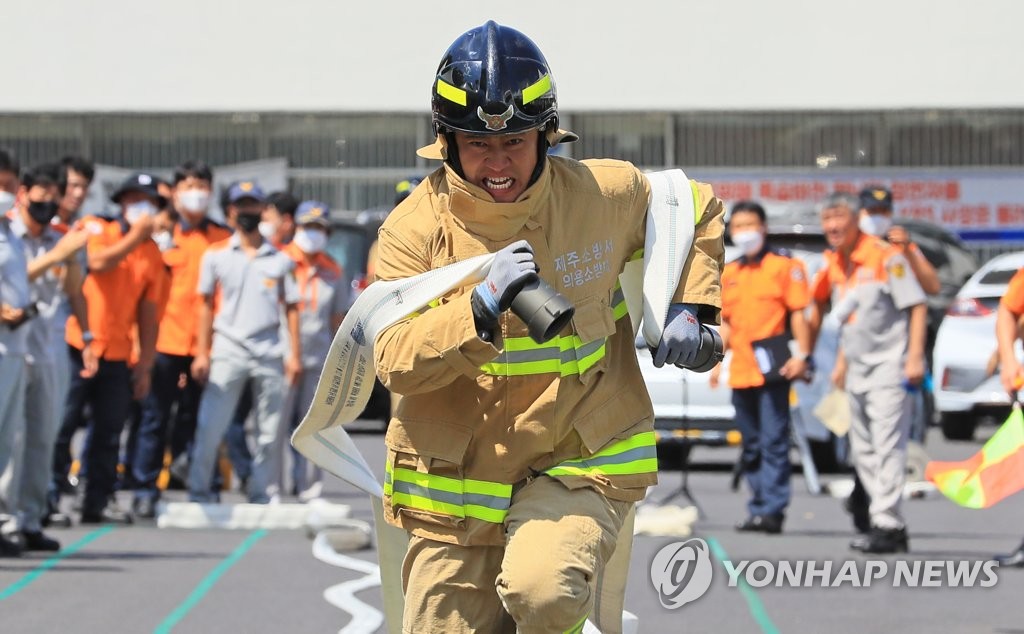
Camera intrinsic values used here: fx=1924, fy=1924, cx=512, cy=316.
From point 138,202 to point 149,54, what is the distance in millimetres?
19462

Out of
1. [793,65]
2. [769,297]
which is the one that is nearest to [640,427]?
[769,297]

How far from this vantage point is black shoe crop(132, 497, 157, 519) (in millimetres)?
12766

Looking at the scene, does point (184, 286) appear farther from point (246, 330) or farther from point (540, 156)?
point (540, 156)

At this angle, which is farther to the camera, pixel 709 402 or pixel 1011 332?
pixel 709 402

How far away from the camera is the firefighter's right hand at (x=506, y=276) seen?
4.43 meters

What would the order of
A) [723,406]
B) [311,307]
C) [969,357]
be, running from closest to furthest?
1. [311,307]
2. [723,406]
3. [969,357]

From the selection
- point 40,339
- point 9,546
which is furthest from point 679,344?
point 40,339

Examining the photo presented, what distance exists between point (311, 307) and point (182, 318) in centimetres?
106

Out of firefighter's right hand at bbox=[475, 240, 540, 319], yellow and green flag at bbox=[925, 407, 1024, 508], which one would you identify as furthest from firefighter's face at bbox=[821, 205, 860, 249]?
Answer: firefighter's right hand at bbox=[475, 240, 540, 319]

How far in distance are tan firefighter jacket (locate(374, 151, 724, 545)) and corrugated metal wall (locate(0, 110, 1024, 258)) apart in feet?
82.7

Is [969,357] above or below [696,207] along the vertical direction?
below

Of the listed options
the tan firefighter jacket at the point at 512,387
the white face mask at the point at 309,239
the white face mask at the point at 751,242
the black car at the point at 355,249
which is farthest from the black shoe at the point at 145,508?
the tan firefighter jacket at the point at 512,387

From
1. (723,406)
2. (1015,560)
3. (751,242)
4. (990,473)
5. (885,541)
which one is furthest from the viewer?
(723,406)

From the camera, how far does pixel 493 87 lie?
15.7ft
